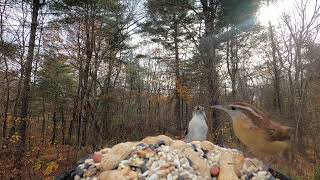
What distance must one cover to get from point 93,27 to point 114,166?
13240 mm

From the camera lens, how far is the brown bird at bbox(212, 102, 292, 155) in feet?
8.14

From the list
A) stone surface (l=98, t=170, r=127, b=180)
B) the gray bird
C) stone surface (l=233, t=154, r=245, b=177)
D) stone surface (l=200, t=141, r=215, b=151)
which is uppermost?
the gray bird

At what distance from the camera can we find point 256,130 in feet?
8.14

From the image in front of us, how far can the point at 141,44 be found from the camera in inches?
880

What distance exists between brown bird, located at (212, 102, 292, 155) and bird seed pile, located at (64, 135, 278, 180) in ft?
2.53

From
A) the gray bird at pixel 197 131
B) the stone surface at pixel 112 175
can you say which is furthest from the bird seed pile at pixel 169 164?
the gray bird at pixel 197 131

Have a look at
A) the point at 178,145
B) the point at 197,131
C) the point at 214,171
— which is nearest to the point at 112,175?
the point at 178,145

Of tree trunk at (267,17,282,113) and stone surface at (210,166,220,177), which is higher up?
tree trunk at (267,17,282,113)

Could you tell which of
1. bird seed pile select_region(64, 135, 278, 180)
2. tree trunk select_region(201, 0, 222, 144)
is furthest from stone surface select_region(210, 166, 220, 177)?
tree trunk select_region(201, 0, 222, 144)

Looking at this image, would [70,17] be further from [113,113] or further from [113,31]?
[113,113]

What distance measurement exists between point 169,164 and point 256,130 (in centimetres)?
112

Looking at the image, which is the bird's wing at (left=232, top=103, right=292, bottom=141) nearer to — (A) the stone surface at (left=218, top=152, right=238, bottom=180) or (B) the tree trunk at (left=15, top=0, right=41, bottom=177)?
(A) the stone surface at (left=218, top=152, right=238, bottom=180)

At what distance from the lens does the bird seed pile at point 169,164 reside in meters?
3.25

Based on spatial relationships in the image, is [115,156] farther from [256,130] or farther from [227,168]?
[256,130]
